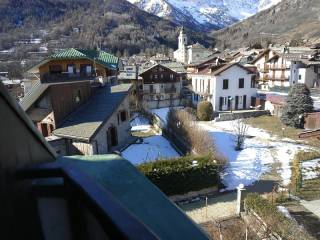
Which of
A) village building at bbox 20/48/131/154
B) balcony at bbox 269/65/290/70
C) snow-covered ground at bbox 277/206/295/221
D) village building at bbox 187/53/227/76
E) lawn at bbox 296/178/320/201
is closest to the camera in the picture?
snow-covered ground at bbox 277/206/295/221

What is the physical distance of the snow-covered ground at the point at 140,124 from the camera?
82.9 feet

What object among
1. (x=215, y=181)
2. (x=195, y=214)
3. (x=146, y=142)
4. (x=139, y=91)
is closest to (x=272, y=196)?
(x=215, y=181)

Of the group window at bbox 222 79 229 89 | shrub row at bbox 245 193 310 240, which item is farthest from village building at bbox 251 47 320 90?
shrub row at bbox 245 193 310 240

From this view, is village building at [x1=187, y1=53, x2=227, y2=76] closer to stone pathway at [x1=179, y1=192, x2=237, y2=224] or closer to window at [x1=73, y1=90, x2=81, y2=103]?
window at [x1=73, y1=90, x2=81, y2=103]

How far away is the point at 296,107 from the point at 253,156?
10011 millimetres

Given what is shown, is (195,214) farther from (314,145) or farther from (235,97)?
(235,97)

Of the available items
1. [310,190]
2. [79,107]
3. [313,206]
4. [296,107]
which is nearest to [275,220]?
[313,206]

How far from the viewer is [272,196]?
13.3 metres

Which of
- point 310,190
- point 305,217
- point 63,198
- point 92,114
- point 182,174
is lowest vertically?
point 305,217

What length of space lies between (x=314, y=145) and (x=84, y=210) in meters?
21.9

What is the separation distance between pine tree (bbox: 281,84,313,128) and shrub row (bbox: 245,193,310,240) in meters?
16.6

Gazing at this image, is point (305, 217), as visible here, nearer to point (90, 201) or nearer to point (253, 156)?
point (253, 156)

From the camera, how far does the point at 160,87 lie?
3894cm

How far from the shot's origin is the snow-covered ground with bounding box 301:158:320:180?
15014 mm
